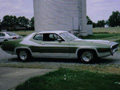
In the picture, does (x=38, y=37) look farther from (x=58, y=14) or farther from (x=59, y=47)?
(x=58, y=14)

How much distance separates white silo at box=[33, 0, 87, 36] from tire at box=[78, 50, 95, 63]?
1939 centimetres

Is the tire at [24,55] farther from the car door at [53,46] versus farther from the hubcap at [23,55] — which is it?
the car door at [53,46]

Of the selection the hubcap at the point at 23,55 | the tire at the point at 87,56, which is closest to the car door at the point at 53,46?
the tire at the point at 87,56

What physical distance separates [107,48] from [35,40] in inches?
131

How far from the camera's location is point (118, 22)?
118 m

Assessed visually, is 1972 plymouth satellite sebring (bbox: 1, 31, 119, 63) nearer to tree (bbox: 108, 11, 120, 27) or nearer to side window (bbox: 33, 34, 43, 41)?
side window (bbox: 33, 34, 43, 41)

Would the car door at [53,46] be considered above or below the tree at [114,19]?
below

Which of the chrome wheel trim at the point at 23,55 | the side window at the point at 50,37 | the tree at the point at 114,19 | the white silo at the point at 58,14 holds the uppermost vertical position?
the tree at the point at 114,19

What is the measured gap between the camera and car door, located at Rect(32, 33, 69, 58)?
28.9 feet

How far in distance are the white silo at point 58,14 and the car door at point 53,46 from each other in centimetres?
1845

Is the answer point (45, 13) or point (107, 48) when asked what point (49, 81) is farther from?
point (45, 13)

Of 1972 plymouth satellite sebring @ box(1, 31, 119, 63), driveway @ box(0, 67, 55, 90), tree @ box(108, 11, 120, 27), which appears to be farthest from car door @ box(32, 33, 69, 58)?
tree @ box(108, 11, 120, 27)

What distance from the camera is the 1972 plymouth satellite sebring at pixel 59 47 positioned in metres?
8.34

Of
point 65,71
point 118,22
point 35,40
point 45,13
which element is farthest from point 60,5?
point 118,22
